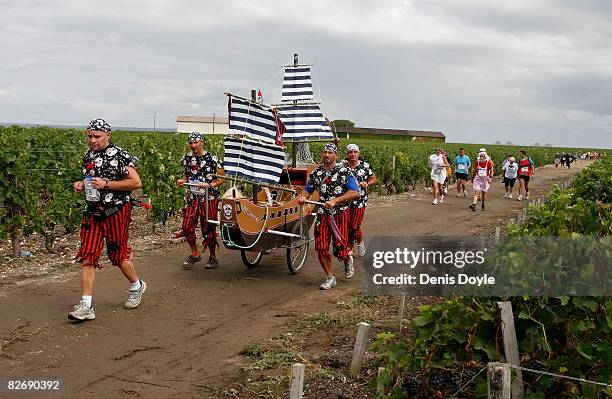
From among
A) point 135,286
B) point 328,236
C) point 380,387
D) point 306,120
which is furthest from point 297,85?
point 380,387

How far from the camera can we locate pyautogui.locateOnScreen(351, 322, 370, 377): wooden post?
18.0ft

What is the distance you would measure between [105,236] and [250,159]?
9.07 feet

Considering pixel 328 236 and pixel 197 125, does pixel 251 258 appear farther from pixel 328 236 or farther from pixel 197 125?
pixel 197 125

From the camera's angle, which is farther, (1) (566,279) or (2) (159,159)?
(2) (159,159)

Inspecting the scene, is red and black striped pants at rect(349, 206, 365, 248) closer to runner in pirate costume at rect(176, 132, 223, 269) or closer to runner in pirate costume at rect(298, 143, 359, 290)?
runner in pirate costume at rect(298, 143, 359, 290)

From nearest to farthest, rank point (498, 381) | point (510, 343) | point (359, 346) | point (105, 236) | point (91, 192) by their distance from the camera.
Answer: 1. point (498, 381)
2. point (510, 343)
3. point (359, 346)
4. point (91, 192)
5. point (105, 236)

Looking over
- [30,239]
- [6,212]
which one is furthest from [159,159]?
[6,212]

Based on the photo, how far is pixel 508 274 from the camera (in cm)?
446

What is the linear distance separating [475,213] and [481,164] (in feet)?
4.94

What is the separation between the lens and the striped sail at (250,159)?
9820 millimetres

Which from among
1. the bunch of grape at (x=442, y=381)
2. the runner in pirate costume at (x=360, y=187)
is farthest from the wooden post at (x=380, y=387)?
the runner in pirate costume at (x=360, y=187)

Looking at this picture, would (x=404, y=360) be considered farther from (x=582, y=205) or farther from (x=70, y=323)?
(x=70, y=323)

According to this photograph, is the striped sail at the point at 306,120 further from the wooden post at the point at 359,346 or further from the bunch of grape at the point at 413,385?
the bunch of grape at the point at 413,385

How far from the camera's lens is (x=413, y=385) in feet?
15.3
